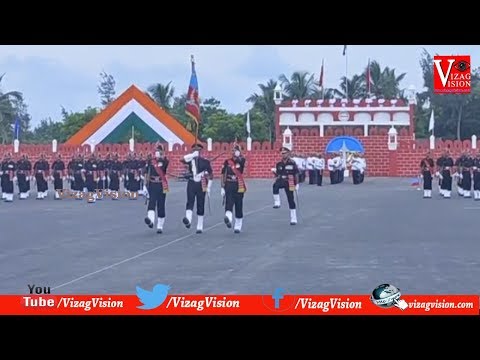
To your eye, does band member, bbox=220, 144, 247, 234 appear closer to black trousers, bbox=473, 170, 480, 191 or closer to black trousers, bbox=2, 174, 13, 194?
black trousers, bbox=473, 170, 480, 191

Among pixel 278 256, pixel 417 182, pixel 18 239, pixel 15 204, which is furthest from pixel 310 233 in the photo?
pixel 417 182

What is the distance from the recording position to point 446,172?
26.2 m

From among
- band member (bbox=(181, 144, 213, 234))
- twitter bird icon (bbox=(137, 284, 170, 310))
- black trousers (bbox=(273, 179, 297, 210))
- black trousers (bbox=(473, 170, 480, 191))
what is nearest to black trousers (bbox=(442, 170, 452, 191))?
black trousers (bbox=(473, 170, 480, 191))

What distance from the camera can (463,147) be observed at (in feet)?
88.9

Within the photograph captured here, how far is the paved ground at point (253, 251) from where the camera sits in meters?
9.87

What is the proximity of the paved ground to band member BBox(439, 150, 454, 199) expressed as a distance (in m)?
3.87

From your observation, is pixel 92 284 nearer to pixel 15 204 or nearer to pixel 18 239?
pixel 18 239

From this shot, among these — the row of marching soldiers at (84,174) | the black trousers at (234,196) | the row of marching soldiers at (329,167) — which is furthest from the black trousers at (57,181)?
the black trousers at (234,196)

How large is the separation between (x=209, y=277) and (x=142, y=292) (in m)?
2.51

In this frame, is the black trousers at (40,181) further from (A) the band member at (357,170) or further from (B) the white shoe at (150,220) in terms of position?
(A) the band member at (357,170)

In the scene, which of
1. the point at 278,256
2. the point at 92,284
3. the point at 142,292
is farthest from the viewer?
the point at 278,256

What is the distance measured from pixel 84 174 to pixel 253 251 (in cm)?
1562

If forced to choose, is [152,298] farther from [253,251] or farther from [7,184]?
[7,184]

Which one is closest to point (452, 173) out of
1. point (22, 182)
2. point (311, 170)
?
point (311, 170)
